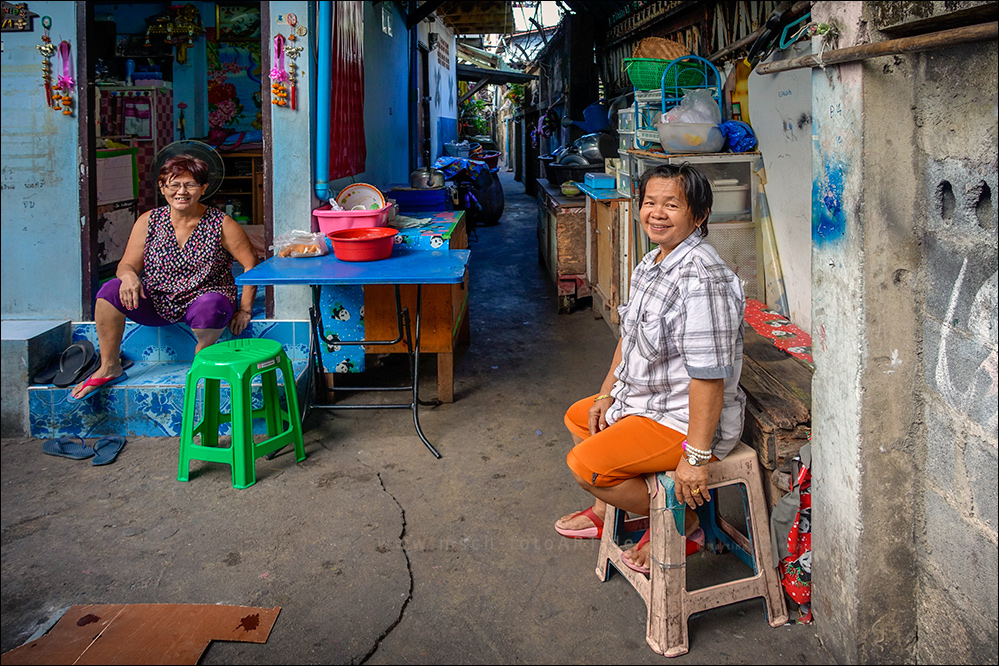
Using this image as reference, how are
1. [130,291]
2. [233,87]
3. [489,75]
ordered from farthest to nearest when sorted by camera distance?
[489,75], [233,87], [130,291]

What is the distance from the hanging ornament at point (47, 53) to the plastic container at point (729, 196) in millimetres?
3825

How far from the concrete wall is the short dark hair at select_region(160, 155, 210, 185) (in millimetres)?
3198

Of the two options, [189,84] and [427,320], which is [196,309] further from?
[189,84]

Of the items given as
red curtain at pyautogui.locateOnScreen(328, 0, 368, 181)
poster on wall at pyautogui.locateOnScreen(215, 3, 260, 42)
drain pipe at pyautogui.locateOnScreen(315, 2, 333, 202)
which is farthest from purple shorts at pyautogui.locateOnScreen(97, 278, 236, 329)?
poster on wall at pyautogui.locateOnScreen(215, 3, 260, 42)

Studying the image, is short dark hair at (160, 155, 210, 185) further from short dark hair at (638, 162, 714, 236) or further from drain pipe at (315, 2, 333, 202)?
short dark hair at (638, 162, 714, 236)

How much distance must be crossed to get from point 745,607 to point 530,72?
57.5ft

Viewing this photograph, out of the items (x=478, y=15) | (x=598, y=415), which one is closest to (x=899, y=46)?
(x=598, y=415)

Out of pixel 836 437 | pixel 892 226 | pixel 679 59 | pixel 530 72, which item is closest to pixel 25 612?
pixel 836 437

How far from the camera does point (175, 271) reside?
14.4 feet

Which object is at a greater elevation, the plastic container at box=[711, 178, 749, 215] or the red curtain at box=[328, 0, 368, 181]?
the red curtain at box=[328, 0, 368, 181]

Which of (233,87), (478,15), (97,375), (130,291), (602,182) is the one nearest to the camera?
(130,291)

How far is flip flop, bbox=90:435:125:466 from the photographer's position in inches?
160

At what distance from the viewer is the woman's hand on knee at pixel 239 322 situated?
4523 millimetres

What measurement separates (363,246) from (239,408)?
3.69 feet
